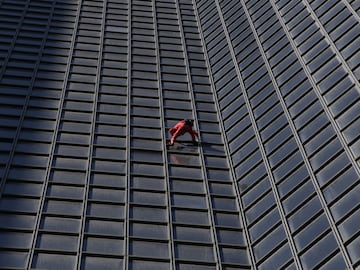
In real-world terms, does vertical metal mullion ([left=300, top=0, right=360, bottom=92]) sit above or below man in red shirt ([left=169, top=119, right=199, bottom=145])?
above

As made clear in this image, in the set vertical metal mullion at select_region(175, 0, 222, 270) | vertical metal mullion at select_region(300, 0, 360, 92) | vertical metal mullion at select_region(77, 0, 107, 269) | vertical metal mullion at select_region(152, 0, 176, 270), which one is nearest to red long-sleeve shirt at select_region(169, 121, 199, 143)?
vertical metal mullion at select_region(152, 0, 176, 270)

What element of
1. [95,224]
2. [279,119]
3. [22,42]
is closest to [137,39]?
[22,42]

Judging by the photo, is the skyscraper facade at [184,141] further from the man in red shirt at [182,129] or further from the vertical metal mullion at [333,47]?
the man in red shirt at [182,129]

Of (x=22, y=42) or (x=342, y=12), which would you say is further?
(x=22, y=42)

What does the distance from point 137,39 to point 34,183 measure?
72.0ft

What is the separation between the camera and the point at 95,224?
34.9 metres

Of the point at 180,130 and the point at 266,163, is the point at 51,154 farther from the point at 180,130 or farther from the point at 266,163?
the point at 266,163

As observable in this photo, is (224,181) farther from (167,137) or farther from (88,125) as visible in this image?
(88,125)

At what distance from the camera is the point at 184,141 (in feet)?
142

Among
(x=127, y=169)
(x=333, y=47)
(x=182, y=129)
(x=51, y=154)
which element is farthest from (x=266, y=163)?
(x=51, y=154)

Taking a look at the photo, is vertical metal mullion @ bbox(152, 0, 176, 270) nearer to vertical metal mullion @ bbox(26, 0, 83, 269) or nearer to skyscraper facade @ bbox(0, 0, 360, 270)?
skyscraper facade @ bbox(0, 0, 360, 270)

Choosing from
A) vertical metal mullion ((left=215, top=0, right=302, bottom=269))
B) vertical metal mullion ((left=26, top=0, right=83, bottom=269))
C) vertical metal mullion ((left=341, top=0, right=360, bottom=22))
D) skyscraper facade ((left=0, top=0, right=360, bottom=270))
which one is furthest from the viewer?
vertical metal mullion ((left=341, top=0, right=360, bottom=22))

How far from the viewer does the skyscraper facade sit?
3322 cm

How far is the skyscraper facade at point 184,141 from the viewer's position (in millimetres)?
33219
